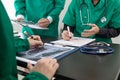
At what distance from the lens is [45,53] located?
1071 millimetres

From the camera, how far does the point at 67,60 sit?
3.26ft

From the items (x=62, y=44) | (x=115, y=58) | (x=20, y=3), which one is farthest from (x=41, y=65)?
(x=20, y=3)

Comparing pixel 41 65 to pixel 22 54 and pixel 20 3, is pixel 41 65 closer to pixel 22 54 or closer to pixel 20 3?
pixel 22 54

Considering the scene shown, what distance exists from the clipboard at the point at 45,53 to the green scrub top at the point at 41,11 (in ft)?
2.26

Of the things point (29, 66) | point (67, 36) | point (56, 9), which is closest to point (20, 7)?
point (56, 9)

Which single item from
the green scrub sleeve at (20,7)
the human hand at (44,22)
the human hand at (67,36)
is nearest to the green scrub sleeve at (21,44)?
the human hand at (67,36)

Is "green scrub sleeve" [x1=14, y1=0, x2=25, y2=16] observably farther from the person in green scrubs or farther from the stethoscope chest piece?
the person in green scrubs

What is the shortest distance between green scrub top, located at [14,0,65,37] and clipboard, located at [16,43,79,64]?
2.26 ft

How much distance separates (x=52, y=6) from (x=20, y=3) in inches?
13.2

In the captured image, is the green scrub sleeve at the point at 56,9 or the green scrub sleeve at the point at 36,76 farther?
the green scrub sleeve at the point at 56,9

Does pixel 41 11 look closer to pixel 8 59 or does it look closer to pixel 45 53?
pixel 45 53

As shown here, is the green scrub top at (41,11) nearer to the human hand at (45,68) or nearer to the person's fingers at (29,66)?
the person's fingers at (29,66)

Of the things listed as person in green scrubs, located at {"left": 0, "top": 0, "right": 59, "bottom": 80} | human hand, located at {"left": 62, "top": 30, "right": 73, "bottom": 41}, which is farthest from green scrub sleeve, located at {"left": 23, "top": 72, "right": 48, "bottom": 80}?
human hand, located at {"left": 62, "top": 30, "right": 73, "bottom": 41}

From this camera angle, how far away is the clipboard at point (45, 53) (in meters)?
0.99
